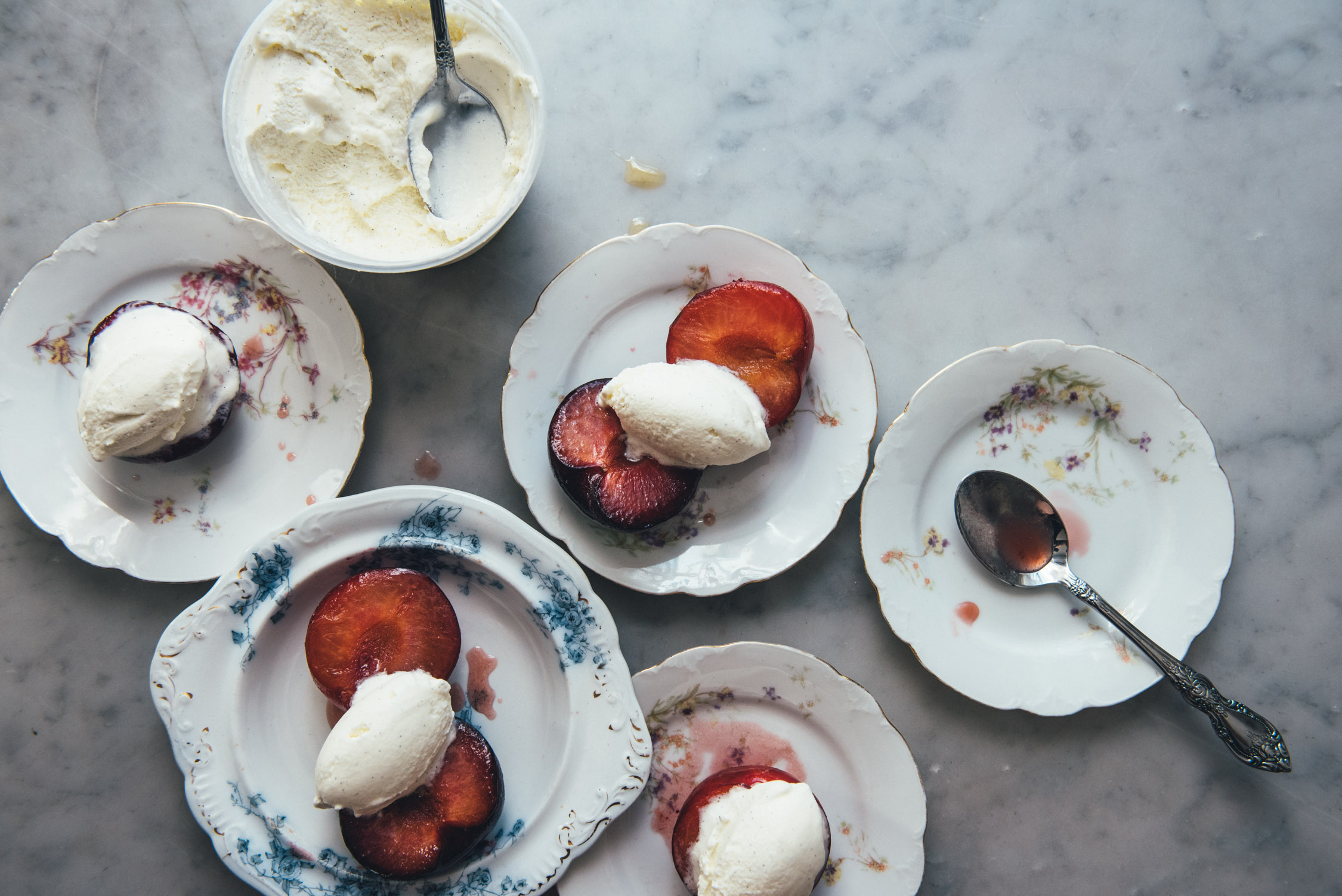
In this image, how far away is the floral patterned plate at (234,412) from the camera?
116 cm

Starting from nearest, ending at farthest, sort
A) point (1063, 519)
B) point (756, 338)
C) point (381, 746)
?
point (381, 746)
point (756, 338)
point (1063, 519)

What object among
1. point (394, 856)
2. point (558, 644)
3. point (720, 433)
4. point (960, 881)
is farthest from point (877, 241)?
point (394, 856)

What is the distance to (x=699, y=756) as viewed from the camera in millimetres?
1197

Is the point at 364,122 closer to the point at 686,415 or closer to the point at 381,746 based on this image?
the point at 686,415

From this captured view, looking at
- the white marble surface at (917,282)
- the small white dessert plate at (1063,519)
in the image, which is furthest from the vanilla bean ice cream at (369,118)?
the small white dessert plate at (1063,519)

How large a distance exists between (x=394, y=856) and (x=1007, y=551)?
3.22 feet

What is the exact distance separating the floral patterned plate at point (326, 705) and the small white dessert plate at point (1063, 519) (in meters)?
0.45

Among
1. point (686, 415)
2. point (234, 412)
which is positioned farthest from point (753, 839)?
point (234, 412)

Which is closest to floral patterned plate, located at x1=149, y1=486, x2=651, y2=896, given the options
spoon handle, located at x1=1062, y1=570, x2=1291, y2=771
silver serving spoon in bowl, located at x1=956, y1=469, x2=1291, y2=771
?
silver serving spoon in bowl, located at x1=956, y1=469, x2=1291, y2=771

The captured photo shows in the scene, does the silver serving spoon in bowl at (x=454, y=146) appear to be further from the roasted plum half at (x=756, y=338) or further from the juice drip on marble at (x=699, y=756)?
the juice drip on marble at (x=699, y=756)

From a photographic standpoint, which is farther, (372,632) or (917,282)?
(917,282)

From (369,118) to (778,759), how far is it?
3.71 ft

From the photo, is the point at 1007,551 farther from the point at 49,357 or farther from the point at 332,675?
the point at 49,357

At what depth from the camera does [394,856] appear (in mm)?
1074
